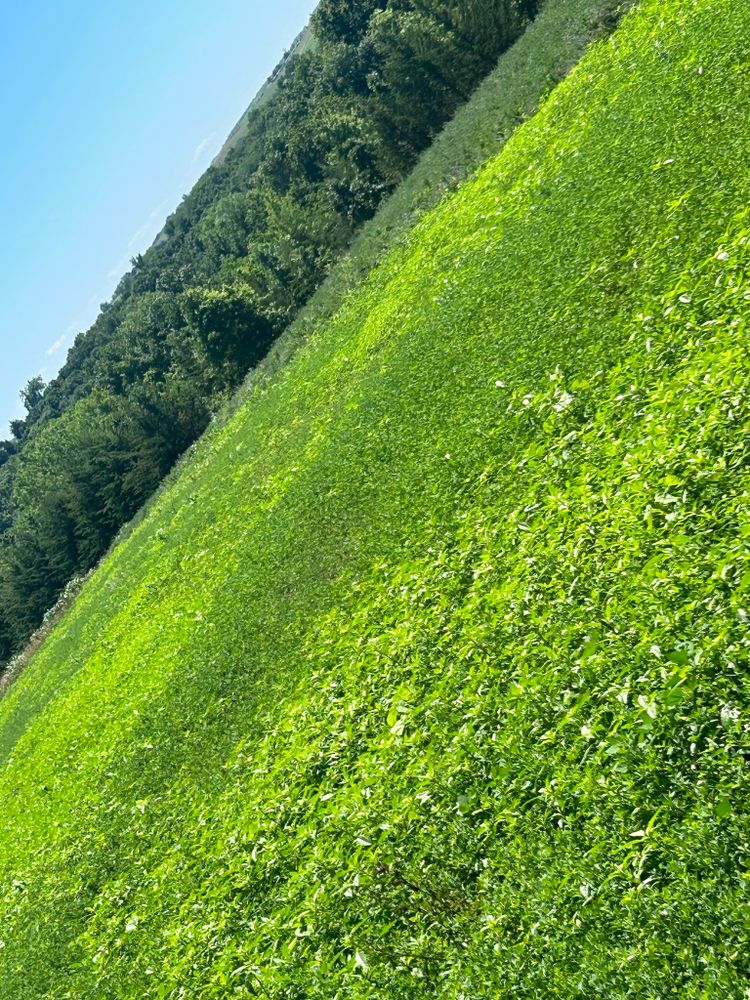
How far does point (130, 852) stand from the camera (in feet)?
58.9

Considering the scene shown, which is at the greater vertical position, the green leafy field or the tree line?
the tree line

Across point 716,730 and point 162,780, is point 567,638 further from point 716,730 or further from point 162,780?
point 162,780

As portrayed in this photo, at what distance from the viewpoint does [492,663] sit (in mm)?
11852

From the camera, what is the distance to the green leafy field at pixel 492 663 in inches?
332

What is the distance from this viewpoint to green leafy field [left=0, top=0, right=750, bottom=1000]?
8.44 metres

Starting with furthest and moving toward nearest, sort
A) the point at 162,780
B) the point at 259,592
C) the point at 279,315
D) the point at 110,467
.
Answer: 1. the point at 110,467
2. the point at 279,315
3. the point at 259,592
4. the point at 162,780

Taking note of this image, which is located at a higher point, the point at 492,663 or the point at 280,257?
the point at 280,257

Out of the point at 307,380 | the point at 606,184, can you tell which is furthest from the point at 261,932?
the point at 307,380

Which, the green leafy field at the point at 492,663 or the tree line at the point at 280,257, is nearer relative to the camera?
the green leafy field at the point at 492,663

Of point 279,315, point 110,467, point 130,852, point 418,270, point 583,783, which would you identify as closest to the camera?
point 583,783

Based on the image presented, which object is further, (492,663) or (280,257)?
(280,257)

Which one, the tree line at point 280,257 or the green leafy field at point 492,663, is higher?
the tree line at point 280,257

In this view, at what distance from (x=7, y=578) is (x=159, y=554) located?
51435mm

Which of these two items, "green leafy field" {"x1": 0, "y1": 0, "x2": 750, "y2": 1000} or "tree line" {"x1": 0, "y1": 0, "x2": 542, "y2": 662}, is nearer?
"green leafy field" {"x1": 0, "y1": 0, "x2": 750, "y2": 1000}
